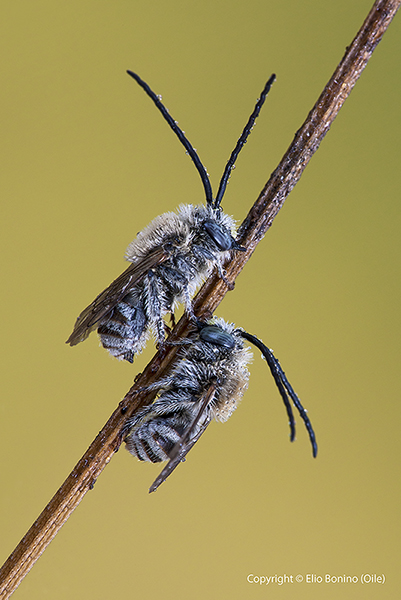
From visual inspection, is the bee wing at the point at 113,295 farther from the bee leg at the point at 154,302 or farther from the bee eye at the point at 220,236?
the bee eye at the point at 220,236

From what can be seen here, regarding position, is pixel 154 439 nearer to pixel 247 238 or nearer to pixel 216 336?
pixel 216 336

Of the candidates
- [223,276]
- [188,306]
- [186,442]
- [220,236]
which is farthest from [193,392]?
[220,236]

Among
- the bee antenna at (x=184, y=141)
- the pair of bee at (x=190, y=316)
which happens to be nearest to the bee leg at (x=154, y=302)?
the pair of bee at (x=190, y=316)

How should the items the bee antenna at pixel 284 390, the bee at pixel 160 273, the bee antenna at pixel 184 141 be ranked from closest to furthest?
the bee antenna at pixel 284 390 → the bee antenna at pixel 184 141 → the bee at pixel 160 273

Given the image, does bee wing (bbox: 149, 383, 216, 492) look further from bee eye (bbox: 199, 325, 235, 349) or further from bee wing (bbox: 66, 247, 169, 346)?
bee wing (bbox: 66, 247, 169, 346)

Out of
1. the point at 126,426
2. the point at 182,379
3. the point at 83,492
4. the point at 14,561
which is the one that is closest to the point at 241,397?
the point at 182,379

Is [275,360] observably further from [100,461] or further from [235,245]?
[100,461]

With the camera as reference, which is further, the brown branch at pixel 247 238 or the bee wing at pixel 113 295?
the bee wing at pixel 113 295
